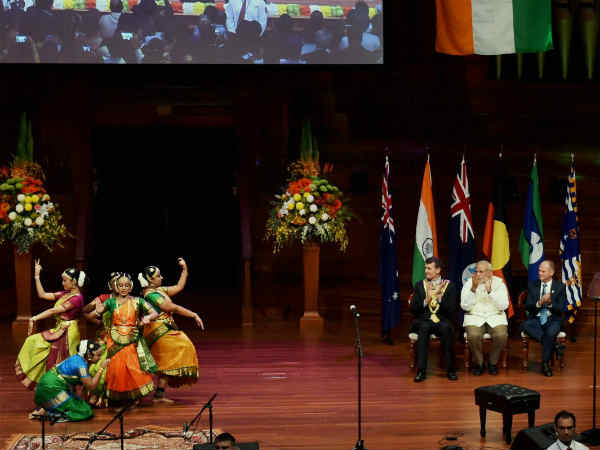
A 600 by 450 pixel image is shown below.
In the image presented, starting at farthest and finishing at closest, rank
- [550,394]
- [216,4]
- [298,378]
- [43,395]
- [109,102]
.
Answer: [109,102] < [216,4] < [298,378] < [550,394] < [43,395]

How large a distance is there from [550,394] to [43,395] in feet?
14.4

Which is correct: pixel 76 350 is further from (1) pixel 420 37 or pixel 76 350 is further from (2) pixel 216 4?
(1) pixel 420 37

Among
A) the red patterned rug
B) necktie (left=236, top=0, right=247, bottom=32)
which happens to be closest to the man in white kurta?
the red patterned rug

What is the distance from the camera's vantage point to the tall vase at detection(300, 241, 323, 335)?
12.5 metres

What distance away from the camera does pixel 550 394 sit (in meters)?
9.41

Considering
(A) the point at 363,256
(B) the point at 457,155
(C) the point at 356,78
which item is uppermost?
(C) the point at 356,78

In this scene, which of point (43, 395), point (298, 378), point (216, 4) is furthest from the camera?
point (216, 4)

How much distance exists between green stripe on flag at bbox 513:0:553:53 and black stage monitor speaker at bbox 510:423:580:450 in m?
5.51

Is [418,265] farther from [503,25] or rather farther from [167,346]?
[167,346]

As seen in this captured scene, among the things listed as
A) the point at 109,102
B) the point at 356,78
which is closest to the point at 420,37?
the point at 356,78

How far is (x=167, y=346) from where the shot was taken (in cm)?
907

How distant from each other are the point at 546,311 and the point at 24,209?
5.83 meters

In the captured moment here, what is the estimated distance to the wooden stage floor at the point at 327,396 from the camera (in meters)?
8.23

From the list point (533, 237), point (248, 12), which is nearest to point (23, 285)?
point (248, 12)
